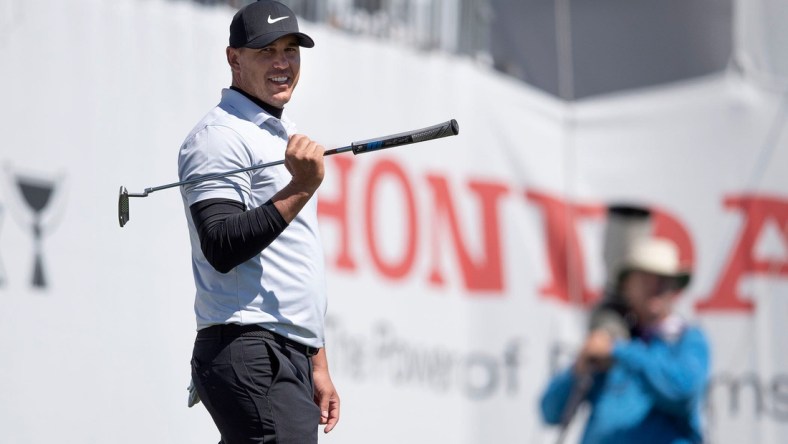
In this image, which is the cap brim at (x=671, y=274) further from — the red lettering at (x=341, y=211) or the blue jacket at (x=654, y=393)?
the red lettering at (x=341, y=211)

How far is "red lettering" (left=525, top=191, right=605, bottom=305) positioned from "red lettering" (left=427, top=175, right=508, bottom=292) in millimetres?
284

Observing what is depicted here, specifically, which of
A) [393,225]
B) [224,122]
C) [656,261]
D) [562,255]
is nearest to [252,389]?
[224,122]

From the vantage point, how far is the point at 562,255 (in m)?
6.45

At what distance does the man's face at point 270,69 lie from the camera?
276 cm

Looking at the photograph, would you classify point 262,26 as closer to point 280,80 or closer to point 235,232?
point 280,80

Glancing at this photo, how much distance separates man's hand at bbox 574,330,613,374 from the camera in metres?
4.77

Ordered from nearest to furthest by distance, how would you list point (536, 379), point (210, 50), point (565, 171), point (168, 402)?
point (168, 402)
point (210, 50)
point (536, 379)
point (565, 171)

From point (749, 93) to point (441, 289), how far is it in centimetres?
191

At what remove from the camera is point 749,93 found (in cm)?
646

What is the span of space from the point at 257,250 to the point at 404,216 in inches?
128

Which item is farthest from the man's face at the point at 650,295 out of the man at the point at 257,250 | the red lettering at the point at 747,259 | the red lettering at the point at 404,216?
the man at the point at 257,250

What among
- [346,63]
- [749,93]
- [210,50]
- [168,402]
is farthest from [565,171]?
[168,402]

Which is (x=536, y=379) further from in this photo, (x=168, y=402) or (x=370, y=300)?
(x=168, y=402)

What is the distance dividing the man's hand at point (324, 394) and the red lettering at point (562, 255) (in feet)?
11.4
